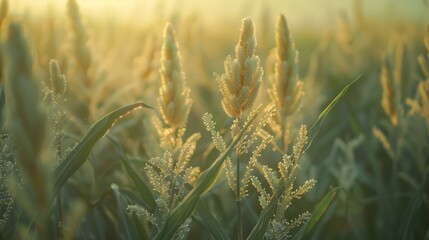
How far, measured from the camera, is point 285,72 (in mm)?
1274

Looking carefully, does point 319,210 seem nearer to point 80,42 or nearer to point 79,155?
point 79,155

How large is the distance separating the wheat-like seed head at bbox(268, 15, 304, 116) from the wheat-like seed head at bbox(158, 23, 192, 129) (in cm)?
22

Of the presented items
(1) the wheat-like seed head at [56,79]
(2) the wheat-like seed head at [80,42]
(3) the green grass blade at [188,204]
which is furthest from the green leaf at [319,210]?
(2) the wheat-like seed head at [80,42]

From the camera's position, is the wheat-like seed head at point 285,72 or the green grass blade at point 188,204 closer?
the green grass blade at point 188,204

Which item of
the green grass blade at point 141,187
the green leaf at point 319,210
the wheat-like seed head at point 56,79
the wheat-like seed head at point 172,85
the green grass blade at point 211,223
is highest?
the wheat-like seed head at point 56,79

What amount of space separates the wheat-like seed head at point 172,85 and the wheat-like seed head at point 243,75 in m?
0.16

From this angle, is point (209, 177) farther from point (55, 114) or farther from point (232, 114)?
point (55, 114)

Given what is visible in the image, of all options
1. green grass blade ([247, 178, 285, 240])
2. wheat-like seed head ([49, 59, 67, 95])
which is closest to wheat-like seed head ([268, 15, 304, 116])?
green grass blade ([247, 178, 285, 240])

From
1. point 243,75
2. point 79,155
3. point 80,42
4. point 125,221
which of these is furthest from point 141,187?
point 80,42

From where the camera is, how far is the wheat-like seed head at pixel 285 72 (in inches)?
50.1

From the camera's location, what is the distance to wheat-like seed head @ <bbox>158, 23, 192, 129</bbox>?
115 centimetres

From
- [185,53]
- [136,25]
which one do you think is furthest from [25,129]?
[136,25]

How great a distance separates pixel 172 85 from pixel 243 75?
8.1 inches

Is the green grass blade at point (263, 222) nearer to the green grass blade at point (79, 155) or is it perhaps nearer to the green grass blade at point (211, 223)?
the green grass blade at point (211, 223)
